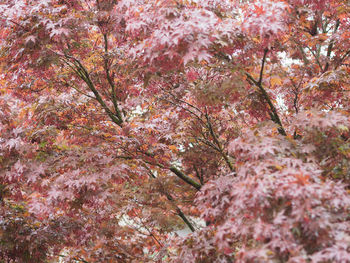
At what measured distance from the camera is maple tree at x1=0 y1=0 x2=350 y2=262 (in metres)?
2.09

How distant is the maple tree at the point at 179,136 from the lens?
2.09 metres

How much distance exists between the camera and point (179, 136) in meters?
4.73

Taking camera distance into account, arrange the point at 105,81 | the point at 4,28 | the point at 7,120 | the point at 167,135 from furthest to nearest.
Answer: the point at 105,81
the point at 167,135
the point at 7,120
the point at 4,28

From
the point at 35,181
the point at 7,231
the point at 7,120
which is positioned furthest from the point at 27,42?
the point at 7,231

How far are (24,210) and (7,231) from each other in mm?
482

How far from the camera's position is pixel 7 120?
12.3ft

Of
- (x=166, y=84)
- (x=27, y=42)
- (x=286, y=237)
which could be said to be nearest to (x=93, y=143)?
(x=166, y=84)

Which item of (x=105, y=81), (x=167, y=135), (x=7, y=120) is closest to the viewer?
(x=7, y=120)

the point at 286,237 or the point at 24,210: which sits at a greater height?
the point at 24,210

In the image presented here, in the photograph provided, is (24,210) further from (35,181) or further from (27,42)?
(27,42)

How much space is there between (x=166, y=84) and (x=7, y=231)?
2897 mm

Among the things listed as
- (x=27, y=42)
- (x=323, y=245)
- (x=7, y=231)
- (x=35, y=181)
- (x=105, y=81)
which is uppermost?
(x=105, y=81)

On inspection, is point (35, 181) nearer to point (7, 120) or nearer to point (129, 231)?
point (7, 120)

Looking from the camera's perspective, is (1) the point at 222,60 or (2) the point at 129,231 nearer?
(1) the point at 222,60
